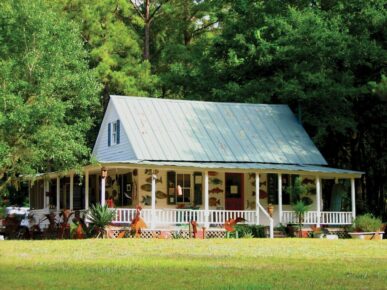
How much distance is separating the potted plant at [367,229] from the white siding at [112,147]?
9569 millimetres

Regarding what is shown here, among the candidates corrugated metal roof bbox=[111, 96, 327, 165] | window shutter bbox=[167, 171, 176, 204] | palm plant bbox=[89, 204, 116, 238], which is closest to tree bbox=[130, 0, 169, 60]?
corrugated metal roof bbox=[111, 96, 327, 165]

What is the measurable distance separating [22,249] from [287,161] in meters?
15.8

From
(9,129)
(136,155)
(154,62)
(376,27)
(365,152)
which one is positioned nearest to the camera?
(9,129)

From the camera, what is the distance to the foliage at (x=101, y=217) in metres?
26.6

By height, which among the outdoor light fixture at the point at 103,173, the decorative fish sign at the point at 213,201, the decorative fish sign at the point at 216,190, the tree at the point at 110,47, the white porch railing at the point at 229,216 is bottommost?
the white porch railing at the point at 229,216

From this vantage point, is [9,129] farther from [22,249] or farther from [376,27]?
[376,27]

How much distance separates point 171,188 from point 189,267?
16.8 meters

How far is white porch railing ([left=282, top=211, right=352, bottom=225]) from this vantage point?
30812 millimetres

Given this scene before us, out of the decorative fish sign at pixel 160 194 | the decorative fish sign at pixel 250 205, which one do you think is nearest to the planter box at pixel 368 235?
the decorative fish sign at pixel 250 205

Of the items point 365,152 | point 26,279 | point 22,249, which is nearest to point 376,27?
point 365,152

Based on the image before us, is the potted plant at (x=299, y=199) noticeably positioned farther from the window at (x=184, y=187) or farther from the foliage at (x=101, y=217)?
the foliage at (x=101, y=217)

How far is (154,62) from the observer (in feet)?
159

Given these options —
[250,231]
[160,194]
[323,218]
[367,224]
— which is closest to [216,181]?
[160,194]

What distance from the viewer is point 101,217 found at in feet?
87.2
